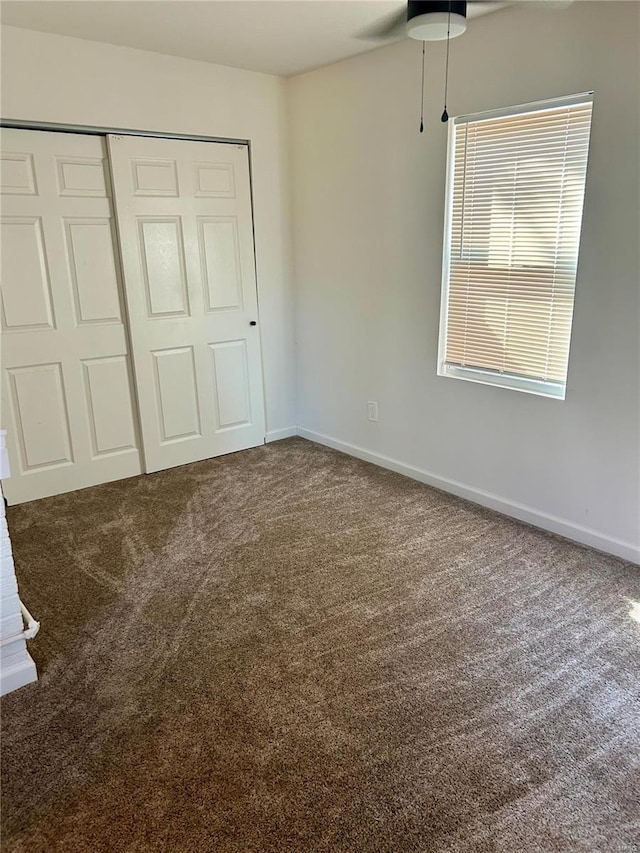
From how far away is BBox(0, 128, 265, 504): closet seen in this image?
330 centimetres

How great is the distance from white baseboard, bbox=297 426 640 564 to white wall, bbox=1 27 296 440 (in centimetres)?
88

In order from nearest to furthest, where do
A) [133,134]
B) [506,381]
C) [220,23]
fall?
[220,23] → [506,381] → [133,134]

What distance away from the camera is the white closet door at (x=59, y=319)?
323cm

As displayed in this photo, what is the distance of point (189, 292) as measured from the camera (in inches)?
153

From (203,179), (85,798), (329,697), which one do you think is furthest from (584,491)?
(203,179)

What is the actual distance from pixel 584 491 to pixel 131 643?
84.5 inches

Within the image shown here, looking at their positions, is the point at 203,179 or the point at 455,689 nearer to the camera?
the point at 455,689

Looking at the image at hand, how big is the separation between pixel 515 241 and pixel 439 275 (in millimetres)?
493

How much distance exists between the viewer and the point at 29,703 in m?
2.01

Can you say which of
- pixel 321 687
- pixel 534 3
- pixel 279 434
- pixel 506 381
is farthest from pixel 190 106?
pixel 321 687

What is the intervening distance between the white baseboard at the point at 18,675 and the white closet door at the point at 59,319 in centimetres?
163

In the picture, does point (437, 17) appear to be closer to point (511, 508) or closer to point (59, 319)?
point (511, 508)

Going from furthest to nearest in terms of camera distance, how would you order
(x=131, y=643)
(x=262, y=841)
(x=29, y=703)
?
(x=131, y=643) < (x=29, y=703) < (x=262, y=841)

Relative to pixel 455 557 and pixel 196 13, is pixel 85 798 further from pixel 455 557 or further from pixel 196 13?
pixel 196 13
